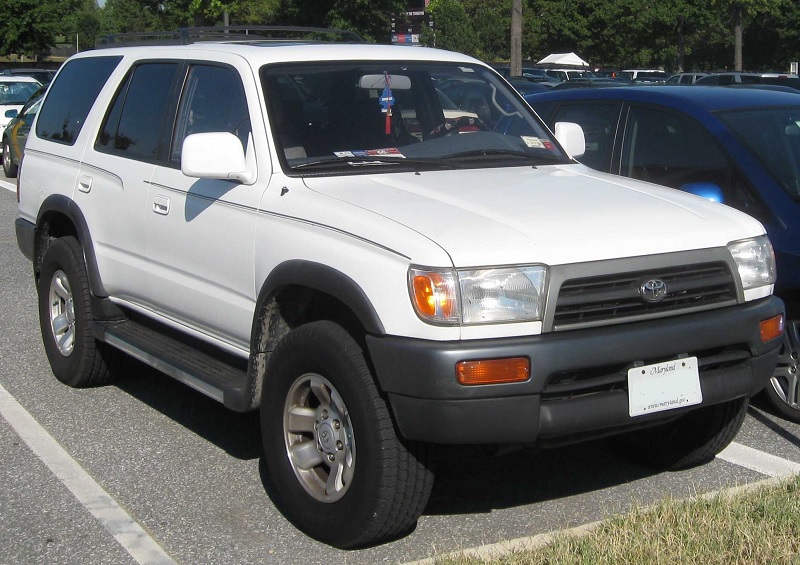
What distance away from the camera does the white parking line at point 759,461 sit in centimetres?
514

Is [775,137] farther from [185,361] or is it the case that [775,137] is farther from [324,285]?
[185,361]

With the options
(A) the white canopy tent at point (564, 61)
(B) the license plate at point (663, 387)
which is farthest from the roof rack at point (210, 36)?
(A) the white canopy tent at point (564, 61)

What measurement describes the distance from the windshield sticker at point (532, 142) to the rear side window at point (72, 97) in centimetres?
236

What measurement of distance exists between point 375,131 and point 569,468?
178cm

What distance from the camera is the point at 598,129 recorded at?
6.96 metres

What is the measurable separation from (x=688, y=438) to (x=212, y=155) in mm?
2399

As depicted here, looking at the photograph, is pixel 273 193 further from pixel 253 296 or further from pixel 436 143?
pixel 436 143

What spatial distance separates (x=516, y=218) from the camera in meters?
4.21

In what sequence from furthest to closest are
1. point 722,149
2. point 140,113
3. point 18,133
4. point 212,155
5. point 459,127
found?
point 18,133, point 722,149, point 140,113, point 459,127, point 212,155

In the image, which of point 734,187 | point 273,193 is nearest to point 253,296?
point 273,193

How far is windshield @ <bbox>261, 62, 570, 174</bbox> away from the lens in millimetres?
4965

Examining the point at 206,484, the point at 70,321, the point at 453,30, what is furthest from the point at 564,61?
the point at 206,484

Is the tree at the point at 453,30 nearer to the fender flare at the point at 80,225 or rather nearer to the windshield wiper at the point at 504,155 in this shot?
the fender flare at the point at 80,225

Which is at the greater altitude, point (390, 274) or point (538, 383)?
point (390, 274)
